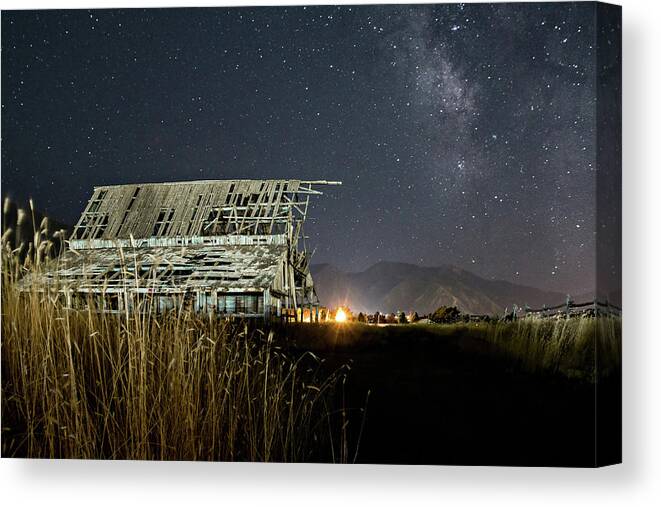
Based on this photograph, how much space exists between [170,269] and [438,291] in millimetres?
1562

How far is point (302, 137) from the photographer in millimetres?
5043

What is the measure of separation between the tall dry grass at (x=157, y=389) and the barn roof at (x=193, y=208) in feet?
1.73

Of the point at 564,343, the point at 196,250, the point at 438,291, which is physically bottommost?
the point at 564,343

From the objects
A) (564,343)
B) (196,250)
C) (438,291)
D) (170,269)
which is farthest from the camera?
→ (196,250)

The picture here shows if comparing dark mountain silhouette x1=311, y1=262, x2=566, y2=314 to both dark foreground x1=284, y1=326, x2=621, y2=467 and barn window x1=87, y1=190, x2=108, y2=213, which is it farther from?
barn window x1=87, y1=190, x2=108, y2=213

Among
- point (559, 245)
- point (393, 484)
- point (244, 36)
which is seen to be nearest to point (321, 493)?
point (393, 484)

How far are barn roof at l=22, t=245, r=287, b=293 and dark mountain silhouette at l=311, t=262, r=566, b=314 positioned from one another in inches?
24.0

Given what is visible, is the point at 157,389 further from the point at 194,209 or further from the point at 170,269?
the point at 194,209

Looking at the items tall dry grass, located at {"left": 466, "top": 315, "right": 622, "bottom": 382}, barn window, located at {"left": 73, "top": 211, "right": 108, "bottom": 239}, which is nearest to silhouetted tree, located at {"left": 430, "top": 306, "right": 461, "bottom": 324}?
tall dry grass, located at {"left": 466, "top": 315, "right": 622, "bottom": 382}

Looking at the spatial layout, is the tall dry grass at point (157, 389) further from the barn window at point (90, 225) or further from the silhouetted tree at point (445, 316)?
the silhouetted tree at point (445, 316)

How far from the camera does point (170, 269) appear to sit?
16.4 ft

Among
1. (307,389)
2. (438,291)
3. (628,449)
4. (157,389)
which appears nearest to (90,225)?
(157,389)

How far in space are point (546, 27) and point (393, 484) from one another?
2717 mm

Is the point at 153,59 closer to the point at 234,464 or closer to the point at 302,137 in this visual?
the point at 302,137
